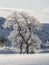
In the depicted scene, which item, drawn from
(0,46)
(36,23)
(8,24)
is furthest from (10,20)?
(0,46)

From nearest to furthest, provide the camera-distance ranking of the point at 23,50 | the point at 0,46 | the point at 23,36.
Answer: the point at 23,36 → the point at 23,50 → the point at 0,46

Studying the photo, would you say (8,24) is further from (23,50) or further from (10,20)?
(23,50)

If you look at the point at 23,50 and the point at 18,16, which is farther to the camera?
the point at 23,50

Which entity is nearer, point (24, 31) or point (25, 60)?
point (25, 60)

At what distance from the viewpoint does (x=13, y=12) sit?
111ft

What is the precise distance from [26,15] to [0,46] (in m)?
13.0

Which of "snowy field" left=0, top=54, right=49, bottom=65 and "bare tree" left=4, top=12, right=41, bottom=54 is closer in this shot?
"snowy field" left=0, top=54, right=49, bottom=65

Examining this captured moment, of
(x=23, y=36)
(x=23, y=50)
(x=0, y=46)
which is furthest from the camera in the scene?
(x=0, y=46)

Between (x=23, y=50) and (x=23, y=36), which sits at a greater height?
(x=23, y=36)

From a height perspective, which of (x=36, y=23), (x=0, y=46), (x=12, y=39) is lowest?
(x=0, y=46)

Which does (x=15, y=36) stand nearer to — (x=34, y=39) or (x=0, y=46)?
(x=34, y=39)

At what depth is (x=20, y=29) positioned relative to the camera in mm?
33125

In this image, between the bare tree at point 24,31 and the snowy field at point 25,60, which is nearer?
the snowy field at point 25,60

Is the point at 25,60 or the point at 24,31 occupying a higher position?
the point at 25,60
